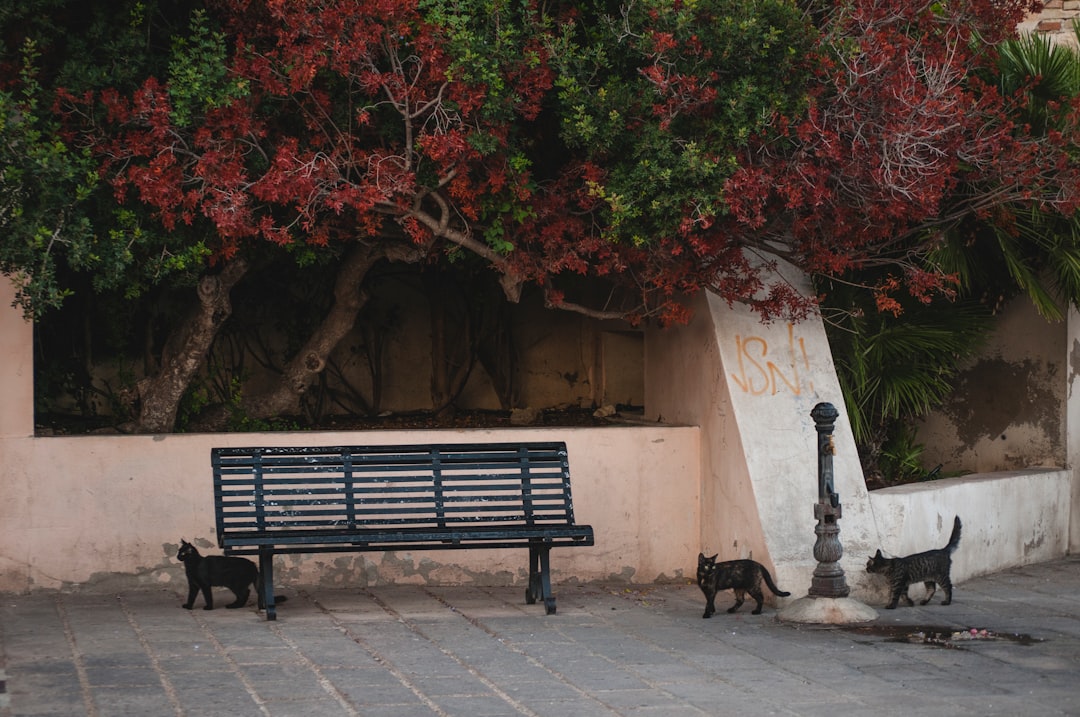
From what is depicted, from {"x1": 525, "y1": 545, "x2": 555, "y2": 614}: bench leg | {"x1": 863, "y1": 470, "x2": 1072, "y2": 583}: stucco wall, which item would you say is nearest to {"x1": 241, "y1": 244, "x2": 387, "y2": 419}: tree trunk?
{"x1": 525, "y1": 545, "x2": 555, "y2": 614}: bench leg

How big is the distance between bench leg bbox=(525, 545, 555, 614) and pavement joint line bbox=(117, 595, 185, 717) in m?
2.24

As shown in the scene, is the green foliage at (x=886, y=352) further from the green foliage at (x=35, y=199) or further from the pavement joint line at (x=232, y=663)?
the green foliage at (x=35, y=199)

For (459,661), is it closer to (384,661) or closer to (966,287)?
(384,661)

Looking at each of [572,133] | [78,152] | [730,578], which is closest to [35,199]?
[78,152]

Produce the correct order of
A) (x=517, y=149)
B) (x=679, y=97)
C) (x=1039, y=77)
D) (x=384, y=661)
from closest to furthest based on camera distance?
(x=384, y=661), (x=679, y=97), (x=517, y=149), (x=1039, y=77)

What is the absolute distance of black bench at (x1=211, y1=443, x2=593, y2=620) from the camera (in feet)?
24.5

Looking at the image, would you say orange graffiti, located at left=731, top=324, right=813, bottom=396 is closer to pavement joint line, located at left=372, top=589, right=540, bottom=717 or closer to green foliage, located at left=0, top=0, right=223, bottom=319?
pavement joint line, located at left=372, top=589, right=540, bottom=717

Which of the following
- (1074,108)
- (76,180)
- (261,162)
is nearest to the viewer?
(76,180)

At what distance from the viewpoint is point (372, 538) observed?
7348 millimetres

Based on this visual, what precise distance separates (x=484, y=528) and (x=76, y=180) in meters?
2.99

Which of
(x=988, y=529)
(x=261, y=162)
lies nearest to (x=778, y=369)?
(x=988, y=529)

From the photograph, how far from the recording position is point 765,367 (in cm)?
866

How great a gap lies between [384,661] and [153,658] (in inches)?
43.2

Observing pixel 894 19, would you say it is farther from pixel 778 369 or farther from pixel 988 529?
pixel 988 529
